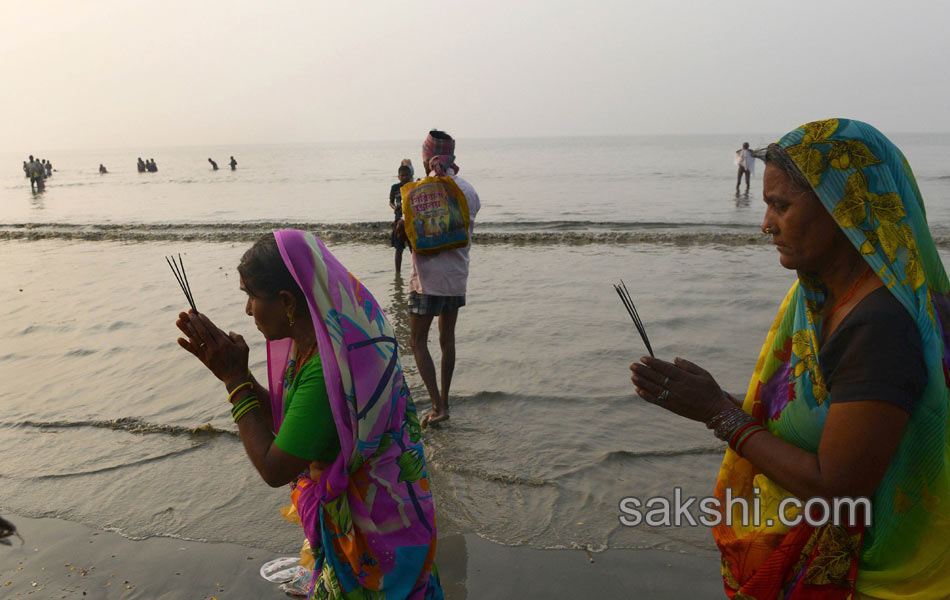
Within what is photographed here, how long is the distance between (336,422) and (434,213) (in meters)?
3.06

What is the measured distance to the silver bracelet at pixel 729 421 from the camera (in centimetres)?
171

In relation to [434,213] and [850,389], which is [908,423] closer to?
[850,389]

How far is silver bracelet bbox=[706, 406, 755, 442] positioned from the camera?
1714mm

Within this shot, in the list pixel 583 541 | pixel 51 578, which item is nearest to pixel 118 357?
pixel 51 578

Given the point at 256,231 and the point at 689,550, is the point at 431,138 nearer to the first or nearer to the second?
the point at 689,550

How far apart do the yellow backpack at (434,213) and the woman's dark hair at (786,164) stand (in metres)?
3.27

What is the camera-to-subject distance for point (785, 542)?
5.65 feet

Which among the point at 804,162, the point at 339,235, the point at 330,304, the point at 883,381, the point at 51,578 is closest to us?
the point at 883,381

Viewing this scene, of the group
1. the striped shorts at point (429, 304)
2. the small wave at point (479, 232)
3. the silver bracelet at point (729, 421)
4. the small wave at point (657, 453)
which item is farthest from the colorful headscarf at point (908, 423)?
the small wave at point (479, 232)

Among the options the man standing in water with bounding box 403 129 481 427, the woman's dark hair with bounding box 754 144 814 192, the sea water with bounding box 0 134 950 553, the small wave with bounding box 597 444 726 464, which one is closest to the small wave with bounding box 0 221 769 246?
the sea water with bounding box 0 134 950 553

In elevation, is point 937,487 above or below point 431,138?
below

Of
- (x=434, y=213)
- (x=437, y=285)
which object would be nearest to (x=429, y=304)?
(x=437, y=285)

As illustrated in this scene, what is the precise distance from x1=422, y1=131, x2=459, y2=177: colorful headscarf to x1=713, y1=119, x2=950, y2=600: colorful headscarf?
347cm

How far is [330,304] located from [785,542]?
138 centimetres
